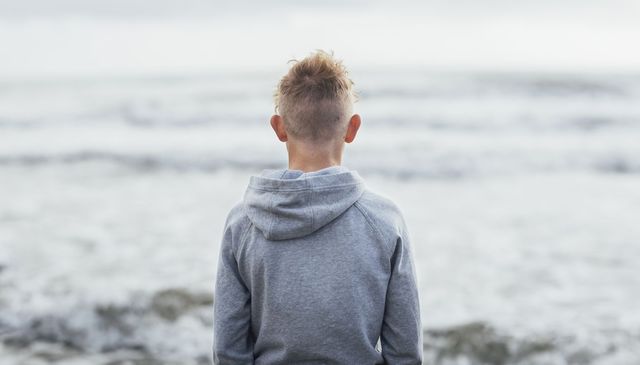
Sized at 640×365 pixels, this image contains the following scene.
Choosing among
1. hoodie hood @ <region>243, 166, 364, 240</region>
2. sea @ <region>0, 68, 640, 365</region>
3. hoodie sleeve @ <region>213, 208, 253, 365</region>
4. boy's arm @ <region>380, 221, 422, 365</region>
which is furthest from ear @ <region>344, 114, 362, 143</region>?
sea @ <region>0, 68, 640, 365</region>

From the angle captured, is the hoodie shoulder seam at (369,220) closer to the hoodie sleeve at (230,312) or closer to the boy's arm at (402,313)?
the boy's arm at (402,313)

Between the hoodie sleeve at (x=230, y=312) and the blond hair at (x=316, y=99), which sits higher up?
the blond hair at (x=316, y=99)

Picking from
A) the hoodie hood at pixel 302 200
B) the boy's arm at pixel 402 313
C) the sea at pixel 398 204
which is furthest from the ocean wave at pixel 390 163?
the hoodie hood at pixel 302 200

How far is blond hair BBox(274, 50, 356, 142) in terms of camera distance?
68.1 inches

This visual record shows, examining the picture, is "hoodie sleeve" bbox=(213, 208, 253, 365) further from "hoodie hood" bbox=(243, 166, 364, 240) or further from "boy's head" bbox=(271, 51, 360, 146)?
"boy's head" bbox=(271, 51, 360, 146)

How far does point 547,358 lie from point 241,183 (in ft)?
19.4

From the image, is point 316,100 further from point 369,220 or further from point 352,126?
point 369,220

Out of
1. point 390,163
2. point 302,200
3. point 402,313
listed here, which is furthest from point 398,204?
point 390,163

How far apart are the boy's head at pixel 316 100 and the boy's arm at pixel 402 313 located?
33cm

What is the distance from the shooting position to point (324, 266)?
173cm

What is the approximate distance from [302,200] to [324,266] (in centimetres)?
18

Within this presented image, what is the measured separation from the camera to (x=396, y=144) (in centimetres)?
1175

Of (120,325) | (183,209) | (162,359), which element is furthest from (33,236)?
(162,359)

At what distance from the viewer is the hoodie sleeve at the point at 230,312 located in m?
1.84
